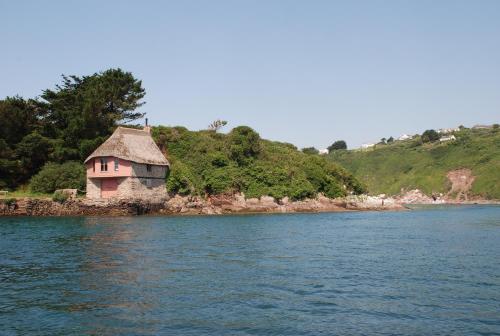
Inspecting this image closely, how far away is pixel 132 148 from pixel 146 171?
3.11m

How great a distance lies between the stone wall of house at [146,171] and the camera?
56625 mm

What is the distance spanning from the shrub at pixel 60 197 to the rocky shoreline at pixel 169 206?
0.32 meters

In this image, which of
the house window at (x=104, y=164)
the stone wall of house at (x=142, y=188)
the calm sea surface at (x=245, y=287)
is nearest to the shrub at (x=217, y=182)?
the stone wall of house at (x=142, y=188)

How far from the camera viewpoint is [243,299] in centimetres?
1572

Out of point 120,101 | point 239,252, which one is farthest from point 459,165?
point 239,252

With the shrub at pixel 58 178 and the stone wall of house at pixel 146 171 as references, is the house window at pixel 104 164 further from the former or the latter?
the shrub at pixel 58 178

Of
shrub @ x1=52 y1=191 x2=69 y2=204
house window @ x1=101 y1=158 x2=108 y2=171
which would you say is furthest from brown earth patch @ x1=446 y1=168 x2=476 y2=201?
shrub @ x1=52 y1=191 x2=69 y2=204

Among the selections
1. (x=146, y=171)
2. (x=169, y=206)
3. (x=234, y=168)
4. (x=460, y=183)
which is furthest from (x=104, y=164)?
(x=460, y=183)

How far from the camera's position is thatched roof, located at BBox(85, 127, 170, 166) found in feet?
185

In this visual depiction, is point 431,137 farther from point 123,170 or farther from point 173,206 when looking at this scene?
point 123,170

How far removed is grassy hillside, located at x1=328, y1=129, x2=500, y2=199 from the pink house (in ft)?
335

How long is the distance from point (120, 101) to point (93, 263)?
47.5 metres

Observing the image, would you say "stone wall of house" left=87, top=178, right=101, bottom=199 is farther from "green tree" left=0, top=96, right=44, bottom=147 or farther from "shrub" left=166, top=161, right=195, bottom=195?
"green tree" left=0, top=96, right=44, bottom=147

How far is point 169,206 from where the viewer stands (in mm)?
60281
